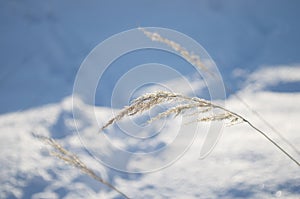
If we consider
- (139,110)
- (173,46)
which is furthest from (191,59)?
(139,110)

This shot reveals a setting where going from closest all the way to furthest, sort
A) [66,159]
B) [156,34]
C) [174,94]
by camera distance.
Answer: [156,34], [66,159], [174,94]

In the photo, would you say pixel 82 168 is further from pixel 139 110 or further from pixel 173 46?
pixel 173 46

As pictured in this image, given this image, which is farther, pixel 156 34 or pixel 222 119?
pixel 222 119

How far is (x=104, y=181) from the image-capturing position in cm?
216

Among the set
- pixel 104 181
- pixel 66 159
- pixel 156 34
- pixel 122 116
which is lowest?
pixel 104 181

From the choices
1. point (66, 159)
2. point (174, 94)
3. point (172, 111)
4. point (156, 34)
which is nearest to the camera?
point (156, 34)

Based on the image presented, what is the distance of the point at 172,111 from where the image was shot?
8.52 ft

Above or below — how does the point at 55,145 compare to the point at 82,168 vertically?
above

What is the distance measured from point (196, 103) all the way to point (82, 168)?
1.00 meters

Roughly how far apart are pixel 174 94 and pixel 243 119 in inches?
24.8

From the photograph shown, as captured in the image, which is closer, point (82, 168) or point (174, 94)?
point (82, 168)

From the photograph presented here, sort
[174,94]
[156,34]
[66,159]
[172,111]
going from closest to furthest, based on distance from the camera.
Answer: [156,34] → [66,159] → [174,94] → [172,111]

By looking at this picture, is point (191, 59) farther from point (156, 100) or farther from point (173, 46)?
point (156, 100)

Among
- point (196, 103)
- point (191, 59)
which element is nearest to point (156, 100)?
point (196, 103)
